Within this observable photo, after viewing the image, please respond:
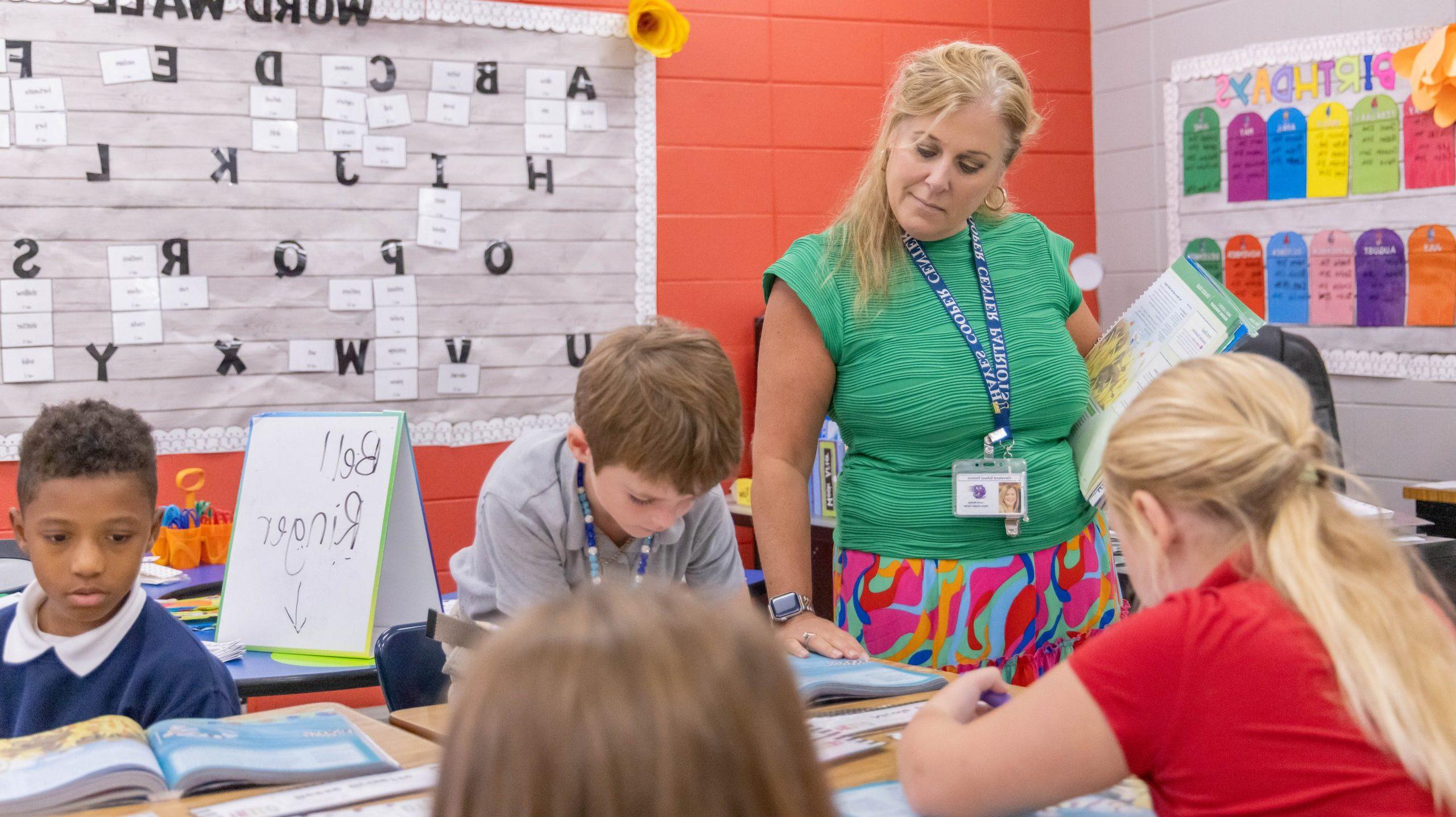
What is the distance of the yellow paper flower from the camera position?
3912 millimetres

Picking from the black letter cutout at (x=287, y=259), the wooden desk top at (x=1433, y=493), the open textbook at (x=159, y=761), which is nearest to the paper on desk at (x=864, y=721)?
the open textbook at (x=159, y=761)

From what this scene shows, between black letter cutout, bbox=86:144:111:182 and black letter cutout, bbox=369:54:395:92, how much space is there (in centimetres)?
73

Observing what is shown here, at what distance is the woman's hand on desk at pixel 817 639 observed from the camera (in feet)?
5.60

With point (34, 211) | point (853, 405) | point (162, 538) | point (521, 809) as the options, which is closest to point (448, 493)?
point (162, 538)

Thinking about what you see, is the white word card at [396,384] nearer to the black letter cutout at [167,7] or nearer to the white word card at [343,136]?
the white word card at [343,136]

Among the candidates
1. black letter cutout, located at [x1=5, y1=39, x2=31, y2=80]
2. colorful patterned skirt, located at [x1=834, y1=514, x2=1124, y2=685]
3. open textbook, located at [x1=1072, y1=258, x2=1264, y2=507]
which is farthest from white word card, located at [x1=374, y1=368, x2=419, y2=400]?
open textbook, located at [x1=1072, y1=258, x2=1264, y2=507]

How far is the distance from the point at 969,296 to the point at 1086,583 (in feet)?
1.50

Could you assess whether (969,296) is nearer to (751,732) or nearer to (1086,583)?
(1086,583)

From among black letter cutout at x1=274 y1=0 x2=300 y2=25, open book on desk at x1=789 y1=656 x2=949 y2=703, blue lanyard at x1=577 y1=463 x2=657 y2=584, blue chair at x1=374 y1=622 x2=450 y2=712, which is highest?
black letter cutout at x1=274 y1=0 x2=300 y2=25

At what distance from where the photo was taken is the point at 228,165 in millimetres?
3564

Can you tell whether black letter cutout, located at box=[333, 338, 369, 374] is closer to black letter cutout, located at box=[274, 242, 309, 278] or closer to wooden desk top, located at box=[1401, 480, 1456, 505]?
black letter cutout, located at box=[274, 242, 309, 278]

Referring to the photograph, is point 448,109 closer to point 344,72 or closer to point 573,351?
point 344,72

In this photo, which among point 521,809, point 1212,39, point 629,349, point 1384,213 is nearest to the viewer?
point 521,809

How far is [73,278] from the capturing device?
3.42 metres
